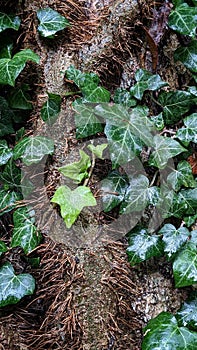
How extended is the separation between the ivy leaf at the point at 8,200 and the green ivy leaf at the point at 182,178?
19.6 inches

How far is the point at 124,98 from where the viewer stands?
53.8 inches

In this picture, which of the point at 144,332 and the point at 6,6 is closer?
the point at 144,332

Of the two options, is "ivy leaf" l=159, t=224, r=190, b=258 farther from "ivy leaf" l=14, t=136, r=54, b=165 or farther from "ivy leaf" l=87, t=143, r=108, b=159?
"ivy leaf" l=14, t=136, r=54, b=165

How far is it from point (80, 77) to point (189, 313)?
2.61 ft

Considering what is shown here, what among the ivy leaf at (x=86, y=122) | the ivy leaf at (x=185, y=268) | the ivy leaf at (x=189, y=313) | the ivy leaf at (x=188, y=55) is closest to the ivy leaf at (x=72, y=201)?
the ivy leaf at (x=86, y=122)

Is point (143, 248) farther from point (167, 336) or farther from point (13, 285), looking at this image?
point (13, 285)

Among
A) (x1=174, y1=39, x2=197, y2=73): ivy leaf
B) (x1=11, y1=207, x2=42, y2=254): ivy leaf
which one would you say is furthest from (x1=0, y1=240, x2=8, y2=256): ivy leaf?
(x1=174, y1=39, x2=197, y2=73): ivy leaf

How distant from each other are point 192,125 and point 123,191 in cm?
30

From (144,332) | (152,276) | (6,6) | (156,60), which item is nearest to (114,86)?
(156,60)

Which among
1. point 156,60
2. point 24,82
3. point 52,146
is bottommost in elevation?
point 52,146

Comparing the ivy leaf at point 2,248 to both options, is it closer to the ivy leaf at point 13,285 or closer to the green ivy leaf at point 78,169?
the ivy leaf at point 13,285

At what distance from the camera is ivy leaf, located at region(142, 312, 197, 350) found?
116 cm

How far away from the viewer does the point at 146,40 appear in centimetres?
142

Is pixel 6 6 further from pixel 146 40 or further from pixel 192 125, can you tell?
pixel 192 125
